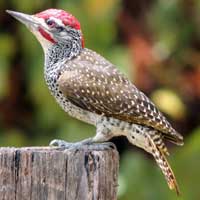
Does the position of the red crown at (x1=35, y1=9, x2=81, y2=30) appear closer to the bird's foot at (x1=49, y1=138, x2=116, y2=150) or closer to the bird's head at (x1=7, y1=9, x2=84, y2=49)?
the bird's head at (x1=7, y1=9, x2=84, y2=49)

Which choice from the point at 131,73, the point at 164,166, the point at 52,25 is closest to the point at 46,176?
the point at 164,166

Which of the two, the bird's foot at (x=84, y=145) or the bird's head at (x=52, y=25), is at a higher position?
the bird's head at (x=52, y=25)

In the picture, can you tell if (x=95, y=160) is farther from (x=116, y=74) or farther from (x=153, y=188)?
(x=153, y=188)

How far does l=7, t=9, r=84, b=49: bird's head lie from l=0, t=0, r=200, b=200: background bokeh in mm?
1971

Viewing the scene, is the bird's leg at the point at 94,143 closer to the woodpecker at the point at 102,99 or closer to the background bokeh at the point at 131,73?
the woodpecker at the point at 102,99

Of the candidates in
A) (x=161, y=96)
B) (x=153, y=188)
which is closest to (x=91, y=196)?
(x=153, y=188)

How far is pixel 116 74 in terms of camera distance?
737 centimetres

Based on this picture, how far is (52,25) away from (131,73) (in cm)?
237

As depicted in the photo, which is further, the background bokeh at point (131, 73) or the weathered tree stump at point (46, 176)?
the background bokeh at point (131, 73)

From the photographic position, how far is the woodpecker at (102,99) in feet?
23.7

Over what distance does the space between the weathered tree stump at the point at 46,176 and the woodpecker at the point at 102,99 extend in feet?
4.18

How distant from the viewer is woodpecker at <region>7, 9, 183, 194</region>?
7234 millimetres

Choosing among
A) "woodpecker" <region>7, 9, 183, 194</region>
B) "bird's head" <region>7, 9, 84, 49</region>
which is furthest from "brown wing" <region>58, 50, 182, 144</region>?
"bird's head" <region>7, 9, 84, 49</region>

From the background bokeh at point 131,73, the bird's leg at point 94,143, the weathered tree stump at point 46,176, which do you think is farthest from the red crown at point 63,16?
the background bokeh at point 131,73
